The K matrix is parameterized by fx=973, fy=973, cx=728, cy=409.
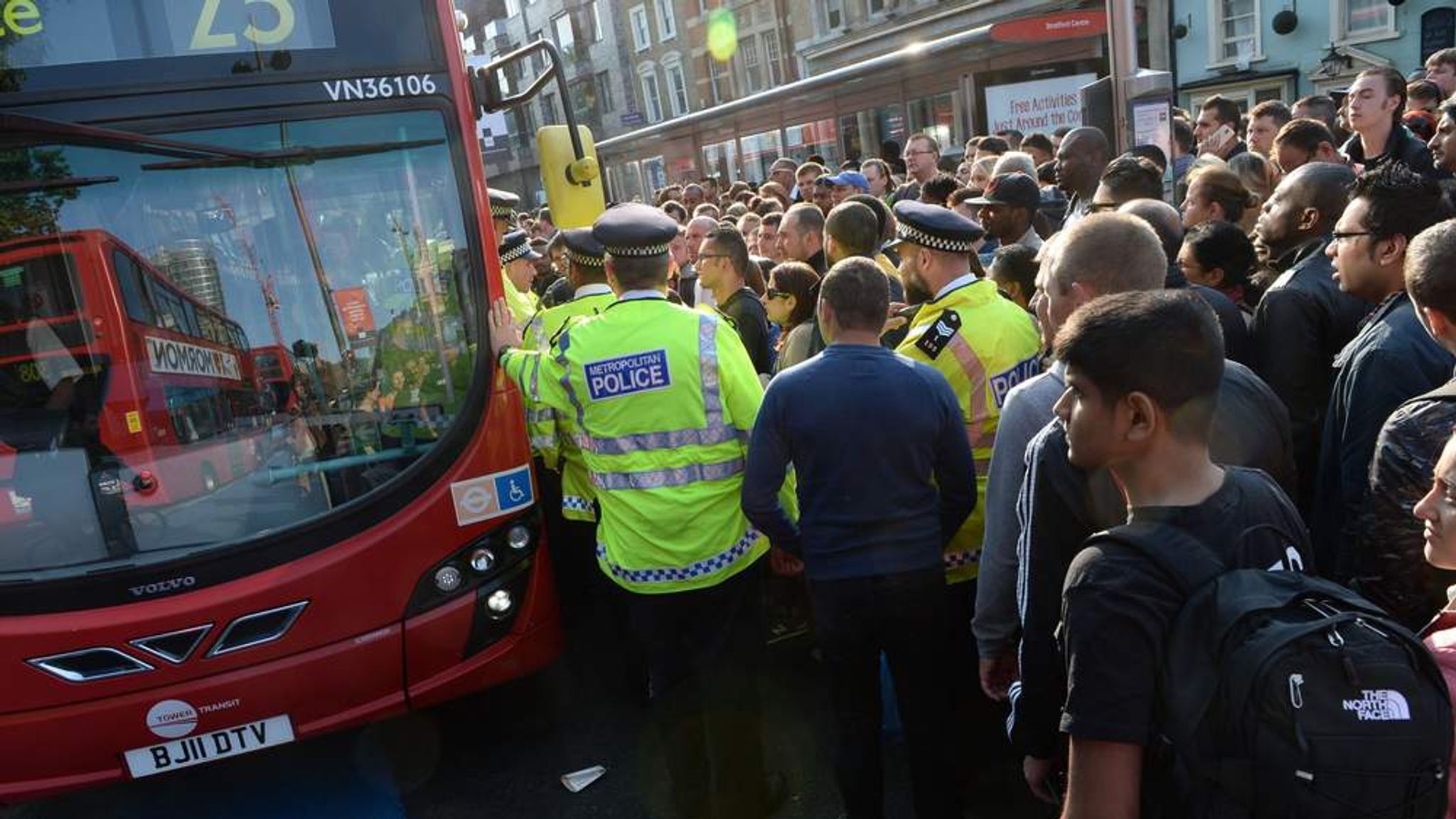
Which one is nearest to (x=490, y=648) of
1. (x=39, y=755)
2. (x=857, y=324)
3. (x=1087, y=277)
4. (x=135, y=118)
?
(x=39, y=755)

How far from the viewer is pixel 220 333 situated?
335 centimetres

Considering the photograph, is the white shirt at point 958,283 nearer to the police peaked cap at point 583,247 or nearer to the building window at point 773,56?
the police peaked cap at point 583,247

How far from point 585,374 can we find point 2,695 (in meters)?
2.22

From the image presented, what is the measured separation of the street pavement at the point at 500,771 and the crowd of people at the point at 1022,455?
0.26 meters

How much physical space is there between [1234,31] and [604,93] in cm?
3260

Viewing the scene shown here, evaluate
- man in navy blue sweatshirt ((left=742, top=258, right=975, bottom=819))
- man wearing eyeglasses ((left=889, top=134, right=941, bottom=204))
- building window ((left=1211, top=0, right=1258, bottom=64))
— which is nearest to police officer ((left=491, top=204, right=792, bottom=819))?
man in navy blue sweatshirt ((left=742, top=258, right=975, bottom=819))

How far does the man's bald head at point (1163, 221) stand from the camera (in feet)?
12.1

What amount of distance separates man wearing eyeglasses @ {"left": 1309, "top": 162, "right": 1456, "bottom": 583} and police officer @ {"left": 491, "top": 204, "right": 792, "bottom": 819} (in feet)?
5.60

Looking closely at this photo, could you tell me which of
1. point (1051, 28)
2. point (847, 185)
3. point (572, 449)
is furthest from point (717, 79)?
point (572, 449)

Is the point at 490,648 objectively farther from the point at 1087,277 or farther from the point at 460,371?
the point at 1087,277

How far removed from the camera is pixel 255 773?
4.13 meters

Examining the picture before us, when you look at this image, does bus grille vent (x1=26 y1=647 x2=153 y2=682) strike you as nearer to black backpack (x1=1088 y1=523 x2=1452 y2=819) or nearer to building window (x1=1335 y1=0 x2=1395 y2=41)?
black backpack (x1=1088 y1=523 x2=1452 y2=819)

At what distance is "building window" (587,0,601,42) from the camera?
47094mm

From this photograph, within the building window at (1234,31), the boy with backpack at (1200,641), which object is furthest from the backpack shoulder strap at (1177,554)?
the building window at (1234,31)
